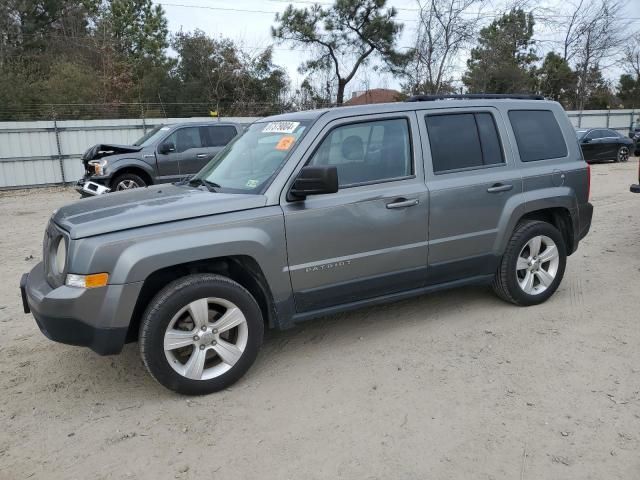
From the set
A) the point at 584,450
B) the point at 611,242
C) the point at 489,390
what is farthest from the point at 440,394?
the point at 611,242

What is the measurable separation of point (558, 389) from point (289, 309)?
1.85 meters

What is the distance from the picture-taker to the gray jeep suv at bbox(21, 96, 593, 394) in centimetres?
322

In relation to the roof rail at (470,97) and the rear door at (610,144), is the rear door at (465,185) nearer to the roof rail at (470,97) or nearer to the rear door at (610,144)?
the roof rail at (470,97)

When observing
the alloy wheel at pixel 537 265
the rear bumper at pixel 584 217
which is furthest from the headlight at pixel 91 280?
the rear bumper at pixel 584 217

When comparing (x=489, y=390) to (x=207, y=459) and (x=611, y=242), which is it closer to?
(x=207, y=459)

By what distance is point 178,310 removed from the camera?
3.30 m

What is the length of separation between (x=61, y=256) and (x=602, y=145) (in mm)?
20606

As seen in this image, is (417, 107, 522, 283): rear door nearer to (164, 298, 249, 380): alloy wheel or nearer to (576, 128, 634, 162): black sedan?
(164, 298, 249, 380): alloy wheel

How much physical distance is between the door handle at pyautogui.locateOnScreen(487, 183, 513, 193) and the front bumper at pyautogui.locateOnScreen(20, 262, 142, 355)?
2.90 metres

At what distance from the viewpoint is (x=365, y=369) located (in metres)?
3.79

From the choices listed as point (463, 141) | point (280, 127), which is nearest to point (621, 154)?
point (463, 141)

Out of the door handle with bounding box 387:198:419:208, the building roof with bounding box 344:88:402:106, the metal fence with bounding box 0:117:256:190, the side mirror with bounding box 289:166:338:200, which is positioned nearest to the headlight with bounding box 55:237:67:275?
the side mirror with bounding box 289:166:338:200

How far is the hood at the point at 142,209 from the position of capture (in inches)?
127

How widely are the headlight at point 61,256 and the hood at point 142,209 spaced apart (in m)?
0.10
